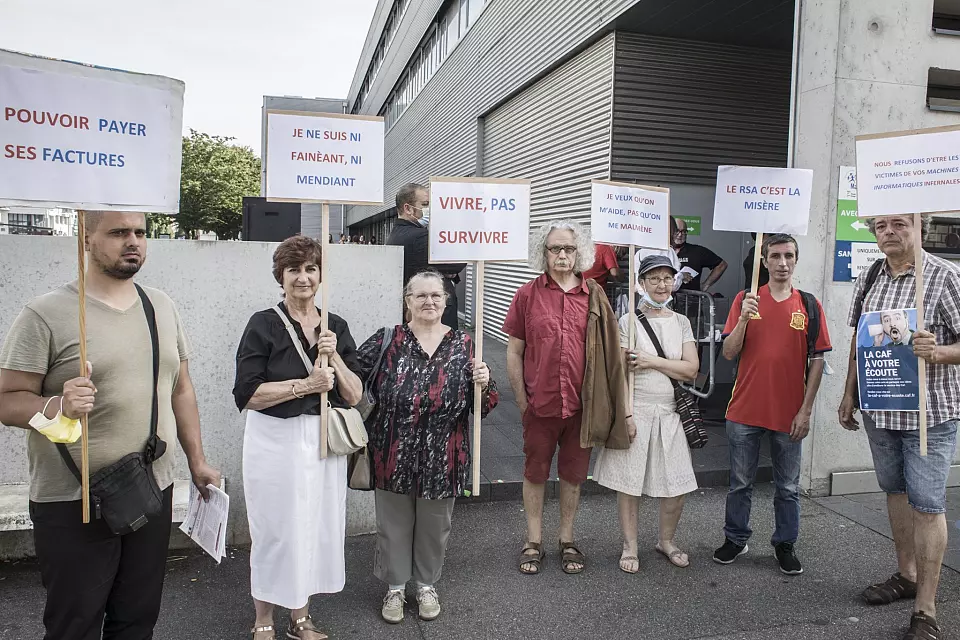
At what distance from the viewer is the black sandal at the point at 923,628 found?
11.5 feet

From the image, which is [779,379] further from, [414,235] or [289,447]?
[289,447]

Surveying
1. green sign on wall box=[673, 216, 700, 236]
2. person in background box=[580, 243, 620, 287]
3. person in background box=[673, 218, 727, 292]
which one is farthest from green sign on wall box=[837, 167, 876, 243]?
green sign on wall box=[673, 216, 700, 236]

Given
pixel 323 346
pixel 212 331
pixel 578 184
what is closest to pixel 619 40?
pixel 578 184

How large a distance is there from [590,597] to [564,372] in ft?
4.08

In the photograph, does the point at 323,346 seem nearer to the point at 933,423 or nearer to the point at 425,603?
the point at 425,603

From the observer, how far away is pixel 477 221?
13.4ft

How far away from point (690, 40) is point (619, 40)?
0.91m

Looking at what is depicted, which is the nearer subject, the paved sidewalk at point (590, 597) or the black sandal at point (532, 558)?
the paved sidewalk at point (590, 597)

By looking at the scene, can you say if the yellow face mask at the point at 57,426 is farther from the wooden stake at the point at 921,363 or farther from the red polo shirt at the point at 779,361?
the wooden stake at the point at 921,363

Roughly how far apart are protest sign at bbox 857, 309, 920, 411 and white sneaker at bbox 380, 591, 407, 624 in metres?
2.66

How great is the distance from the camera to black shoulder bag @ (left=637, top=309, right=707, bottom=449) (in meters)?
4.35

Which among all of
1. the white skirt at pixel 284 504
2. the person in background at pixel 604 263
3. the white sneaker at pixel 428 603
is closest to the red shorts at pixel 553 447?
the white sneaker at pixel 428 603

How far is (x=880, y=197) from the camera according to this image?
12.4 ft

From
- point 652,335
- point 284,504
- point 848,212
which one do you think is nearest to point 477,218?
point 652,335
